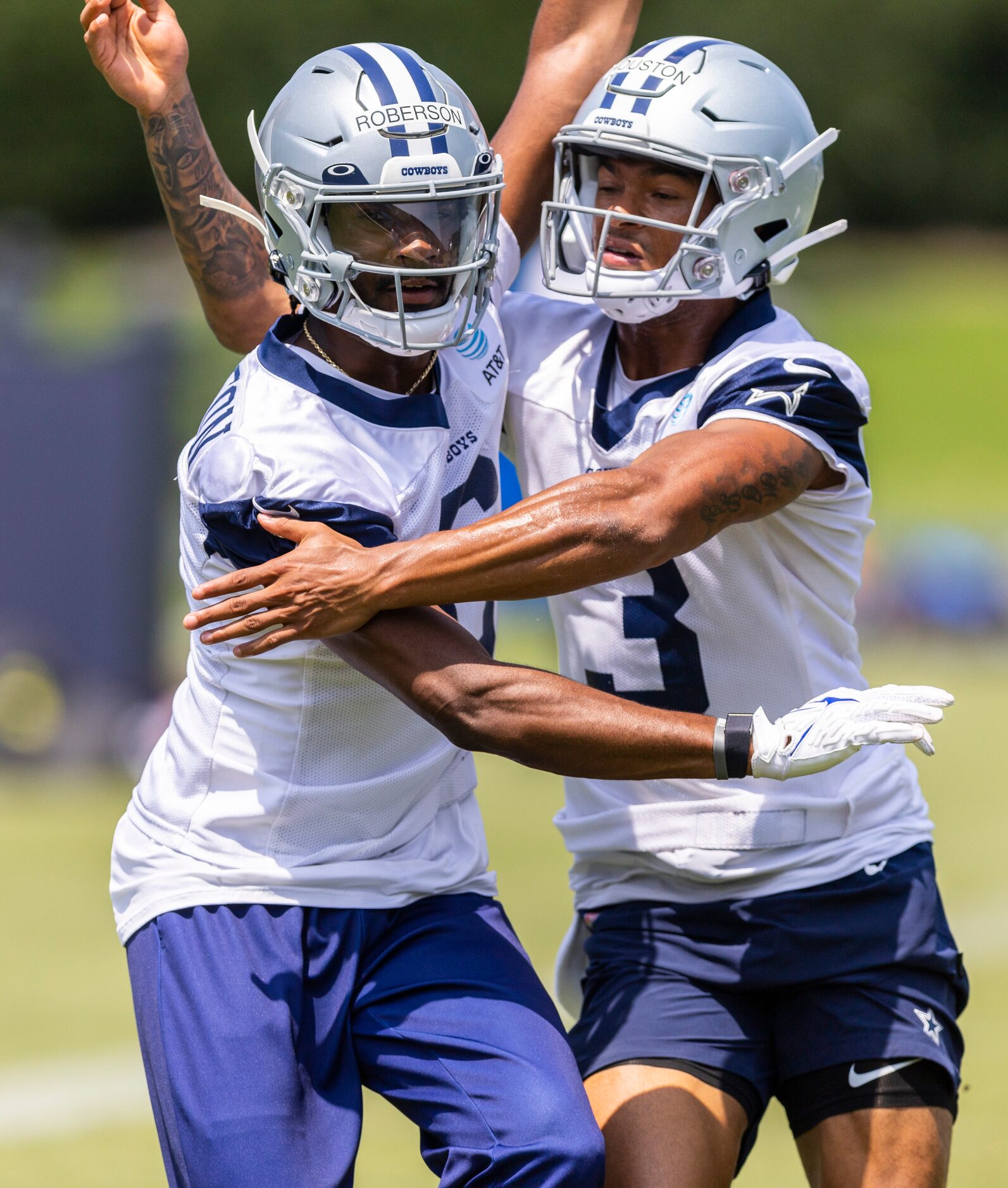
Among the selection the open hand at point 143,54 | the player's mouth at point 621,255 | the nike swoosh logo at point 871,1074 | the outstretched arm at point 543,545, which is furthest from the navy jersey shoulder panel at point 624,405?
the nike swoosh logo at point 871,1074

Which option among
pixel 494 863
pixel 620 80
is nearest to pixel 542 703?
pixel 620 80

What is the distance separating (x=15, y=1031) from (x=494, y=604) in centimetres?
405

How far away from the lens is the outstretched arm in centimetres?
312

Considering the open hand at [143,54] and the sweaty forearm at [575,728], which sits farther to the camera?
the open hand at [143,54]

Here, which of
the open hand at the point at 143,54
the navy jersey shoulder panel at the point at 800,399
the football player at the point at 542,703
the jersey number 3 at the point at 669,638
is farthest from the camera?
the open hand at the point at 143,54

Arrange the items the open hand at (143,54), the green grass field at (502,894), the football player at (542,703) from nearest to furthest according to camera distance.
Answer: the football player at (542,703) → the open hand at (143,54) → the green grass field at (502,894)

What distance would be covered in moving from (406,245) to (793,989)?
66.1 inches

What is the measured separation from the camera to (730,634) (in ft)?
12.1

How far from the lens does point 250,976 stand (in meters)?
3.25

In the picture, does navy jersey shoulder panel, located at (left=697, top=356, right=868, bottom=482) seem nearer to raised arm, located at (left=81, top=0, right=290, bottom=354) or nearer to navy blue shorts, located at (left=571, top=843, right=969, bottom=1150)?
navy blue shorts, located at (left=571, top=843, right=969, bottom=1150)

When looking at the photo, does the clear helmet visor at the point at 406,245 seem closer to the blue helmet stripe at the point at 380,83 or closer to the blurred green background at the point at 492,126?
the blue helmet stripe at the point at 380,83

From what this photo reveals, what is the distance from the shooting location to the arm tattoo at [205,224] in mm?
4145

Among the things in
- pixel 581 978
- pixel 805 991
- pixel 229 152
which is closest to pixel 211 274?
pixel 581 978

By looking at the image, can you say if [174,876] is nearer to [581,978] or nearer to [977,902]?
[581,978]
